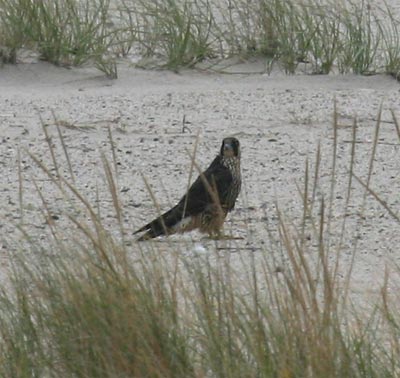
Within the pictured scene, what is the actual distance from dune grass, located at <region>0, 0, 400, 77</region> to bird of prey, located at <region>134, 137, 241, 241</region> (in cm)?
297

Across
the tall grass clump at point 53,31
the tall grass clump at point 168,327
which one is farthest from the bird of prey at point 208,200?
the tall grass clump at point 53,31

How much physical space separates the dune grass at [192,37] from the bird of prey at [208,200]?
9.75 ft

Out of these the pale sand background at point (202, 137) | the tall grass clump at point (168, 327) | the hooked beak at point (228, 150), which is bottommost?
the pale sand background at point (202, 137)

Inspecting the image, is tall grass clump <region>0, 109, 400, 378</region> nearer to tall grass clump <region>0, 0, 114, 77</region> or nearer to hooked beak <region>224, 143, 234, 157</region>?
hooked beak <region>224, 143, 234, 157</region>

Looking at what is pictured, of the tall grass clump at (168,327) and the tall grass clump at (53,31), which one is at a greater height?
the tall grass clump at (168,327)

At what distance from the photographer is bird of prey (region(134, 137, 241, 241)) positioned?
20.6ft

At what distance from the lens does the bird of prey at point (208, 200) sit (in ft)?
20.6

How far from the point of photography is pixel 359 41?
1003cm

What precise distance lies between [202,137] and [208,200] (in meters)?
1.82

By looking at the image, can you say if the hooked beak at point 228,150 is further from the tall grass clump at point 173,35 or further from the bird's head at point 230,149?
the tall grass clump at point 173,35

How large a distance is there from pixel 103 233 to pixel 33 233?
7.26 feet

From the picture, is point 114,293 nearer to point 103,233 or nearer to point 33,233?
point 103,233

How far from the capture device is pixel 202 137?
848 cm

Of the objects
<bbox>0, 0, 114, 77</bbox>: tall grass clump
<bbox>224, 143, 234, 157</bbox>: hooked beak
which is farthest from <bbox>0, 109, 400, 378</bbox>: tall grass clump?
<bbox>0, 0, 114, 77</bbox>: tall grass clump
